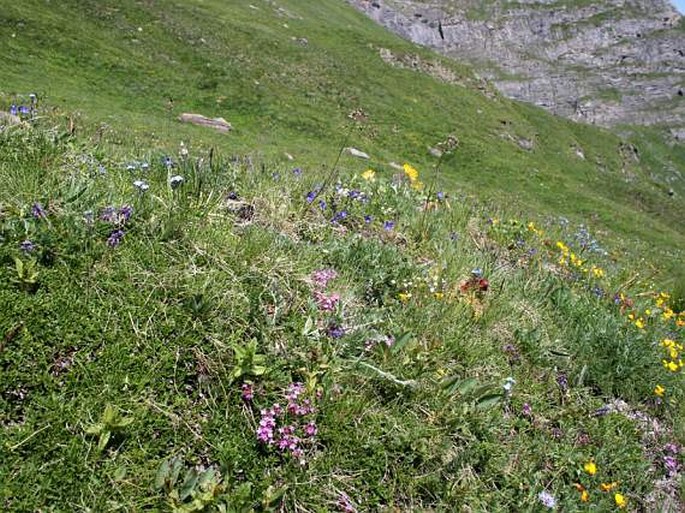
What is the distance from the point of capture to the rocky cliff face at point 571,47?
148000 millimetres

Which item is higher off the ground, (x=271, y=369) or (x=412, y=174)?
(x=412, y=174)

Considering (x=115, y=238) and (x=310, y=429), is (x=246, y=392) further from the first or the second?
(x=115, y=238)

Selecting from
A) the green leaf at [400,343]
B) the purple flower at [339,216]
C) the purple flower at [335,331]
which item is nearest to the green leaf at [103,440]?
the purple flower at [335,331]

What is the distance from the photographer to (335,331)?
324 centimetres

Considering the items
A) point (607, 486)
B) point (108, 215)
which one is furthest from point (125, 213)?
point (607, 486)

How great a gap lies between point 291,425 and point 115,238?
1614 millimetres

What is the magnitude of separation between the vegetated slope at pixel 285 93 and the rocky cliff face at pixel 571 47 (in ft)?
367

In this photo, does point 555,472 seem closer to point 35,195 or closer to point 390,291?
point 390,291

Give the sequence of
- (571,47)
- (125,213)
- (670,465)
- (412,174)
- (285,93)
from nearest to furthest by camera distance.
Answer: (125,213) < (670,465) < (412,174) < (285,93) < (571,47)

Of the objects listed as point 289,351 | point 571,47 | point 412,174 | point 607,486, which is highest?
point 571,47

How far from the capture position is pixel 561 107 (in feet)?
483

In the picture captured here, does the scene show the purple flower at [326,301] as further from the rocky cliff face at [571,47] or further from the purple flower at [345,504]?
the rocky cliff face at [571,47]

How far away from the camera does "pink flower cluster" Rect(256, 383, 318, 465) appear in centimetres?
259

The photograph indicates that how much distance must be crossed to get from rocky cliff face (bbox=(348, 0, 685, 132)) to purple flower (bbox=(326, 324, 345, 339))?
497ft
